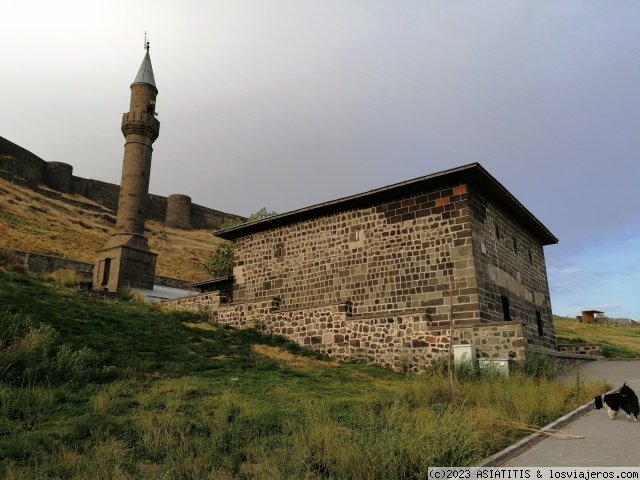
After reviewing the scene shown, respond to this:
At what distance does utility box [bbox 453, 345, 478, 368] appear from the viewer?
12.4m

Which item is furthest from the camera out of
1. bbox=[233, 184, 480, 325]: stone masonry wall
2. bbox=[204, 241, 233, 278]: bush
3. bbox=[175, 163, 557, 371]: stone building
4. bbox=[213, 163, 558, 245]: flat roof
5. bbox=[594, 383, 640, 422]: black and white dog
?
bbox=[204, 241, 233, 278]: bush

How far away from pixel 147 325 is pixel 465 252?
10565 mm

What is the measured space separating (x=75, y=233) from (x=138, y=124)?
28.2 metres

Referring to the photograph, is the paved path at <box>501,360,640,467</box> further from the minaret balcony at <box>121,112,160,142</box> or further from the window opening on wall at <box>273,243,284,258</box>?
the minaret balcony at <box>121,112,160,142</box>

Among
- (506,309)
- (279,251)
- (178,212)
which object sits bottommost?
(506,309)

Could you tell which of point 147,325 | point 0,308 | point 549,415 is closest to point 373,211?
point 147,325

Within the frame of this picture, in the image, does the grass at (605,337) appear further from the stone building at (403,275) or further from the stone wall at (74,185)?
the stone wall at (74,185)

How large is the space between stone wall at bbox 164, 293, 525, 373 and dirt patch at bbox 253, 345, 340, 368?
0.92 m

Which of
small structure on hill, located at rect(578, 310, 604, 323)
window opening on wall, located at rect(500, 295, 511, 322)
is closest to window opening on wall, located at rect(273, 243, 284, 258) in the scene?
window opening on wall, located at rect(500, 295, 511, 322)

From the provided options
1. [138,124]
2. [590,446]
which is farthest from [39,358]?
[138,124]

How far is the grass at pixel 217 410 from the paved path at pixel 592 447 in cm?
45

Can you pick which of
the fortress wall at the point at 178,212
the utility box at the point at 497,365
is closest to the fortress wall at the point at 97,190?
the fortress wall at the point at 178,212

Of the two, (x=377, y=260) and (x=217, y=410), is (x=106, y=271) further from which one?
(x=217, y=410)

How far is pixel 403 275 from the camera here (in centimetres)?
1551
